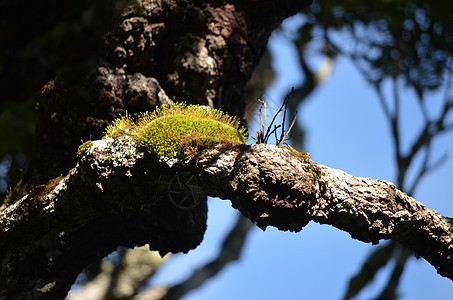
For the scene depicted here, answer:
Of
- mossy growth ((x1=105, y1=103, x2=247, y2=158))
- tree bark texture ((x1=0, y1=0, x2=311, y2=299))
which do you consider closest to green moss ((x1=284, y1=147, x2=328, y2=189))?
mossy growth ((x1=105, y1=103, x2=247, y2=158))

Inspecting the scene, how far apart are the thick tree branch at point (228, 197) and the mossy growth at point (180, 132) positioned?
8 centimetres

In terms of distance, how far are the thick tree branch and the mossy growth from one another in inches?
3.1

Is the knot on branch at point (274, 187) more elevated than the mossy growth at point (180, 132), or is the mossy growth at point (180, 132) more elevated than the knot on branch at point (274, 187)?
the mossy growth at point (180, 132)

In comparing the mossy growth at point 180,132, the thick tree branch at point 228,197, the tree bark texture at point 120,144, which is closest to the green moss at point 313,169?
the thick tree branch at point 228,197

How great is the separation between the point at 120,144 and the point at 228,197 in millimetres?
838

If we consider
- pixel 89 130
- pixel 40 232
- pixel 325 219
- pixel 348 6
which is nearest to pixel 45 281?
pixel 40 232

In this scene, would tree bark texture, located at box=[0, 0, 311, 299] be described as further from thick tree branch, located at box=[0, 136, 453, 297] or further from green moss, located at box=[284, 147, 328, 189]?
green moss, located at box=[284, 147, 328, 189]

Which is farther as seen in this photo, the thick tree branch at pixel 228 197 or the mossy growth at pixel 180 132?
the mossy growth at pixel 180 132

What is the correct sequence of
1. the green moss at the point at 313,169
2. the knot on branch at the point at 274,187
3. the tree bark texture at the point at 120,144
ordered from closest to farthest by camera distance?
the knot on branch at the point at 274,187
the green moss at the point at 313,169
the tree bark texture at the point at 120,144

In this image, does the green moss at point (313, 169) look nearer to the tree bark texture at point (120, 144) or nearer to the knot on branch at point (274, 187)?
the knot on branch at point (274, 187)

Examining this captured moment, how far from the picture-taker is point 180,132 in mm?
2902

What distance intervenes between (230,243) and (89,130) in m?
4.81

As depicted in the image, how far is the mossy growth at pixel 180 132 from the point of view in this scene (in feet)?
9.20

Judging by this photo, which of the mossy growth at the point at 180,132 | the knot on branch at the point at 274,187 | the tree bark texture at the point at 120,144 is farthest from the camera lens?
the tree bark texture at the point at 120,144
